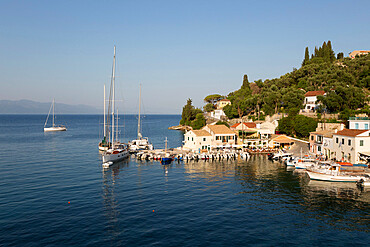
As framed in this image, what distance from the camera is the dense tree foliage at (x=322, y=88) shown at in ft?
304

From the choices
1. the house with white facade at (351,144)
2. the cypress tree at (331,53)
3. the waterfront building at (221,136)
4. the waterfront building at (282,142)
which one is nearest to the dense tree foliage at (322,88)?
the cypress tree at (331,53)

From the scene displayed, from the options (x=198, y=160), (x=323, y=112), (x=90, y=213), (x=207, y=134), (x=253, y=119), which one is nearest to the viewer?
(x=90, y=213)

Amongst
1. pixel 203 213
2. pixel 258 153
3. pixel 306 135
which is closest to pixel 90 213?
pixel 203 213

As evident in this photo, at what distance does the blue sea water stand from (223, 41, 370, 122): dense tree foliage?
1907 inches

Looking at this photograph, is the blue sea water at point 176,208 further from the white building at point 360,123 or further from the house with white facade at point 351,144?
the white building at point 360,123

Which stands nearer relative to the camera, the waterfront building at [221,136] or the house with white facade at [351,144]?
the house with white facade at [351,144]

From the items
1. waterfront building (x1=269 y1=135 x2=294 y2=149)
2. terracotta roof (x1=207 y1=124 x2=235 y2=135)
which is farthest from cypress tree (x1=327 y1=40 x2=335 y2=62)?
terracotta roof (x1=207 y1=124 x2=235 y2=135)

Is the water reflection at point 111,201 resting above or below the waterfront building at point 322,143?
below

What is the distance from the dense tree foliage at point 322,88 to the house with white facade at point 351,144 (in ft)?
102

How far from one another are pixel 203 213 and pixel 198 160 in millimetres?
38750

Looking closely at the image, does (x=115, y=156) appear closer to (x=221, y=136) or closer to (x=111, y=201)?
(x=111, y=201)

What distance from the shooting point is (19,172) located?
2323 inches

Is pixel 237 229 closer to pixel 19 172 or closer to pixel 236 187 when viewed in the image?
pixel 236 187

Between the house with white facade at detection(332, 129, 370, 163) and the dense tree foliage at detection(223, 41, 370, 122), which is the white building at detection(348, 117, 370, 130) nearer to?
the house with white facade at detection(332, 129, 370, 163)
